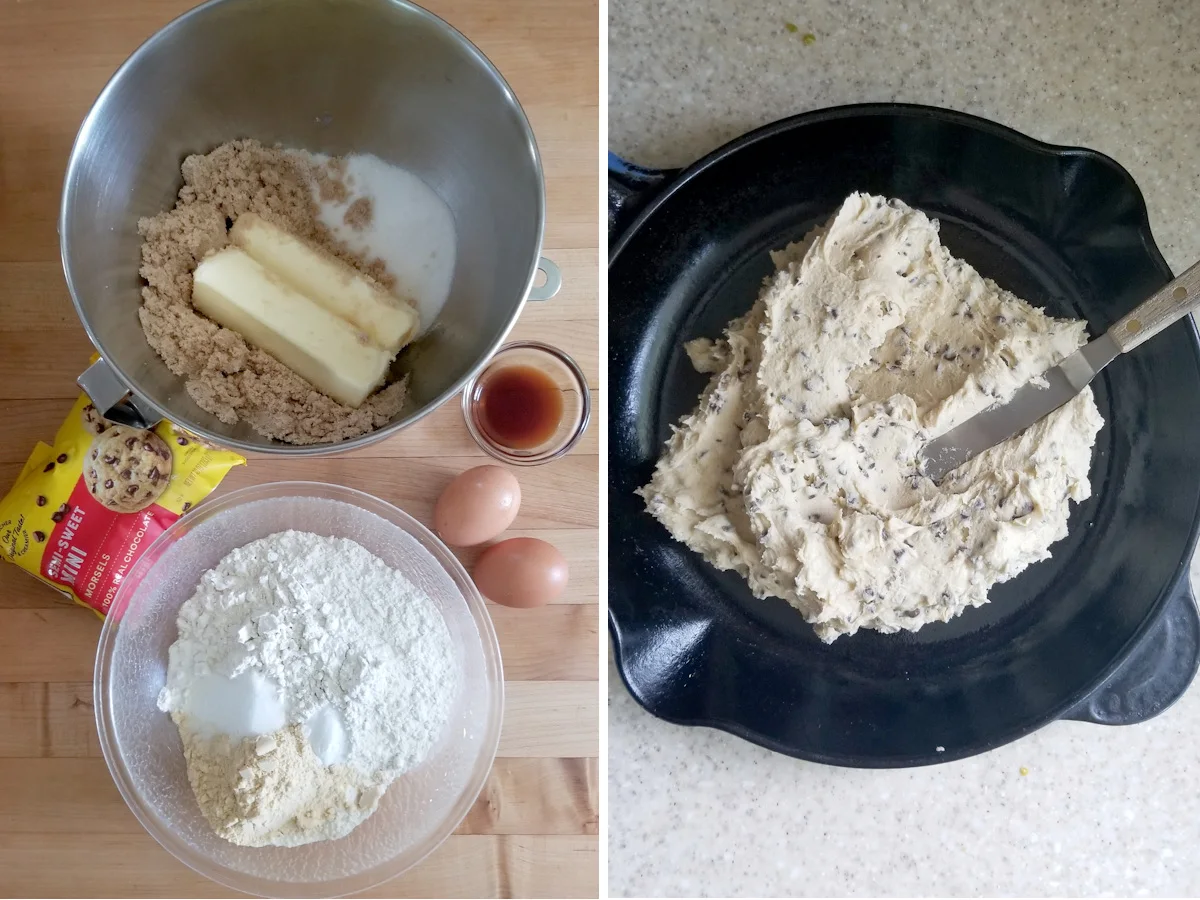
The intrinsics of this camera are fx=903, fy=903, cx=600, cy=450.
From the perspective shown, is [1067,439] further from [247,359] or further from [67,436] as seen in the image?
[67,436]

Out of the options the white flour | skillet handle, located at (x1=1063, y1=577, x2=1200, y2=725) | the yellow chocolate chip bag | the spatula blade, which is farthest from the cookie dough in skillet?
the yellow chocolate chip bag

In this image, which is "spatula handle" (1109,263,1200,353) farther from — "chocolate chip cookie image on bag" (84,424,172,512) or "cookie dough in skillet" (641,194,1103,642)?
"chocolate chip cookie image on bag" (84,424,172,512)

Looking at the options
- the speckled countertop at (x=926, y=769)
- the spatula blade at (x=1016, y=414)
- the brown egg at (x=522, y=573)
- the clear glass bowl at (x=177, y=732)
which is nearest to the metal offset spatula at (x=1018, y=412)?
the spatula blade at (x=1016, y=414)

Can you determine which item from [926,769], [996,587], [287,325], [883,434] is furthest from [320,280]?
[926,769]

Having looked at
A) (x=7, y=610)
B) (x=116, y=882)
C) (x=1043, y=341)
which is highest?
(x=1043, y=341)

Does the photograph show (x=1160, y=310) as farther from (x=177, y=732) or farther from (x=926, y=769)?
(x=177, y=732)

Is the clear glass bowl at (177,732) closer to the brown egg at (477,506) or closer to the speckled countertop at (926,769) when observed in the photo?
the brown egg at (477,506)

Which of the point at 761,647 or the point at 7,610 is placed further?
the point at 761,647

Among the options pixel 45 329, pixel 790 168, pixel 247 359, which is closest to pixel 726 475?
pixel 790 168
